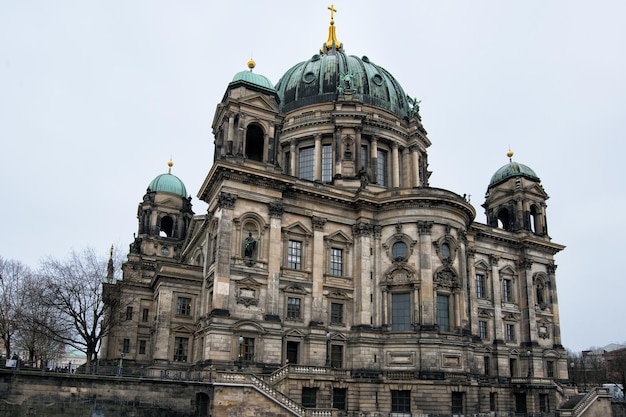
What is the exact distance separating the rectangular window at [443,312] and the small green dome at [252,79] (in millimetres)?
21260

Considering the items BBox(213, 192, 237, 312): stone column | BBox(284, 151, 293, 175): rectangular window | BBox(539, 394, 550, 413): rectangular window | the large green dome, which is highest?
the large green dome

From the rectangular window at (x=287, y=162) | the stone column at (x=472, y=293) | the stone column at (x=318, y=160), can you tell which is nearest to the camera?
the stone column at (x=472, y=293)

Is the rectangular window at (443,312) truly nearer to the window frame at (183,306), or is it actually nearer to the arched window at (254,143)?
the arched window at (254,143)

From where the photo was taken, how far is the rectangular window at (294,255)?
42.4m

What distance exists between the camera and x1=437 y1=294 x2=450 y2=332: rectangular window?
1687 inches

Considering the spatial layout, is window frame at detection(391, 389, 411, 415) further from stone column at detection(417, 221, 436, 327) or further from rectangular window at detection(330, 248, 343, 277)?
rectangular window at detection(330, 248, 343, 277)

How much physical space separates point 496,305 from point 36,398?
39.7 m

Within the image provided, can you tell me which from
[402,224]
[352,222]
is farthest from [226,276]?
[402,224]

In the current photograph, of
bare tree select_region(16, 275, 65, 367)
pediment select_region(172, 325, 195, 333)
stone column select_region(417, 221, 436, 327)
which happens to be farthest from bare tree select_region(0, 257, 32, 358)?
stone column select_region(417, 221, 436, 327)

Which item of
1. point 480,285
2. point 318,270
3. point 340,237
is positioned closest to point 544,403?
point 480,285

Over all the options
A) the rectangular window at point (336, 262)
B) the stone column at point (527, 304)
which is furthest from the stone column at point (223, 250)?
the stone column at point (527, 304)

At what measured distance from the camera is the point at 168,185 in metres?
70.4

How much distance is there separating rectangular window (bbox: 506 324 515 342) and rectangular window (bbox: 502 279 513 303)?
2416 millimetres

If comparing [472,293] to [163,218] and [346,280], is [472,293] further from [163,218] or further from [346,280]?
[163,218]
